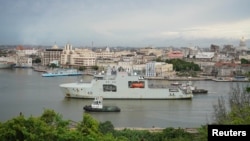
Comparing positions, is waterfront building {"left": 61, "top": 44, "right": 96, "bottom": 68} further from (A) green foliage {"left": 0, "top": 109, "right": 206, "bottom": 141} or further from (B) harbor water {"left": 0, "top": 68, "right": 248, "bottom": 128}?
(A) green foliage {"left": 0, "top": 109, "right": 206, "bottom": 141}

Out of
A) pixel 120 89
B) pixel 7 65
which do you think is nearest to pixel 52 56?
pixel 7 65

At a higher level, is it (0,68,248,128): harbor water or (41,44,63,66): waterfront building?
(41,44,63,66): waterfront building

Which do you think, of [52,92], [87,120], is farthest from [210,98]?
[87,120]

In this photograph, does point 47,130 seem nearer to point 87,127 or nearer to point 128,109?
point 87,127

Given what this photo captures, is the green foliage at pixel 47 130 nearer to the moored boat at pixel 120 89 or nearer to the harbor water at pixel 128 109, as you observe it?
the harbor water at pixel 128 109

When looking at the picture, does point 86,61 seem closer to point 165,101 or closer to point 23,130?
point 165,101

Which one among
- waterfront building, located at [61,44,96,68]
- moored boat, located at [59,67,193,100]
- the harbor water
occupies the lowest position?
the harbor water

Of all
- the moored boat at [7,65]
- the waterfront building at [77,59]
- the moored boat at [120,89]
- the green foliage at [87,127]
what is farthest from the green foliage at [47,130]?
the moored boat at [7,65]

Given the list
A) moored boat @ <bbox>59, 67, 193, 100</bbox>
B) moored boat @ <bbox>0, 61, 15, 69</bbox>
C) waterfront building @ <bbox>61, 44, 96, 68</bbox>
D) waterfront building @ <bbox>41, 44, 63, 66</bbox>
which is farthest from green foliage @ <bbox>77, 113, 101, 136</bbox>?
waterfront building @ <bbox>41, 44, 63, 66</bbox>
